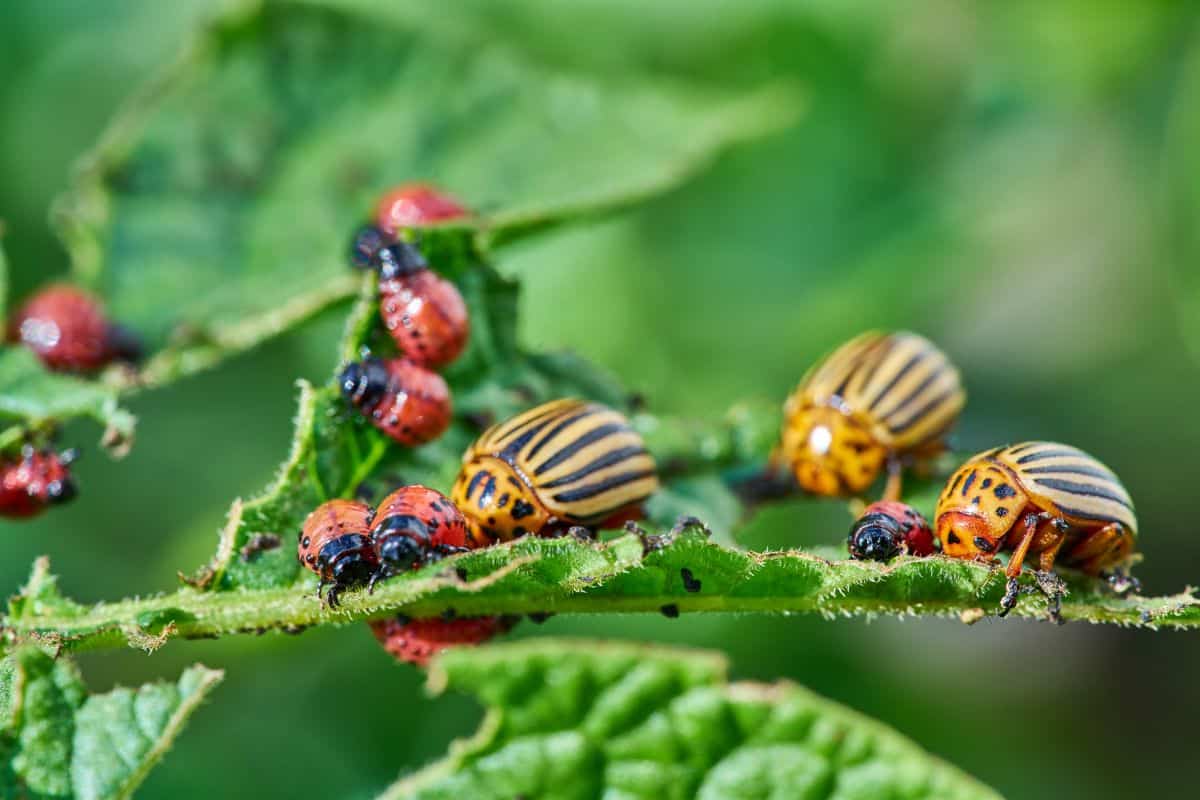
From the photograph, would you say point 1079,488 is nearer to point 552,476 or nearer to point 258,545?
point 552,476

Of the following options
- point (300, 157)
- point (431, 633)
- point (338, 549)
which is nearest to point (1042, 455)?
point (431, 633)

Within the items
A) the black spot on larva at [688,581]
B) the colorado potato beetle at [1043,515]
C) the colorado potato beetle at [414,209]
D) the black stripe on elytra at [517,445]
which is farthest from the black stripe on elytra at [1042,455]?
the colorado potato beetle at [414,209]

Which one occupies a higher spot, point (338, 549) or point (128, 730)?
point (338, 549)

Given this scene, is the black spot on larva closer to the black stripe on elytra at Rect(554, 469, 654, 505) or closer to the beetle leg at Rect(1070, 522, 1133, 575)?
the black stripe on elytra at Rect(554, 469, 654, 505)

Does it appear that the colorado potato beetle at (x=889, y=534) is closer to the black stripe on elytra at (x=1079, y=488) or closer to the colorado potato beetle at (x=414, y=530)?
the black stripe on elytra at (x=1079, y=488)

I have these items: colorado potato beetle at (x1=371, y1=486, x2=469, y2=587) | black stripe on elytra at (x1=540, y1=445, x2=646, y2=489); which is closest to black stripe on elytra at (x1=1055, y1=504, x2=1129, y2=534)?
black stripe on elytra at (x1=540, y1=445, x2=646, y2=489)

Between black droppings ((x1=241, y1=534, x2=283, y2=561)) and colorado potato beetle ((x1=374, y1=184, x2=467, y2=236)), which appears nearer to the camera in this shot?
black droppings ((x1=241, y1=534, x2=283, y2=561))

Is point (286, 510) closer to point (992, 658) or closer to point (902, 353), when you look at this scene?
point (902, 353)
